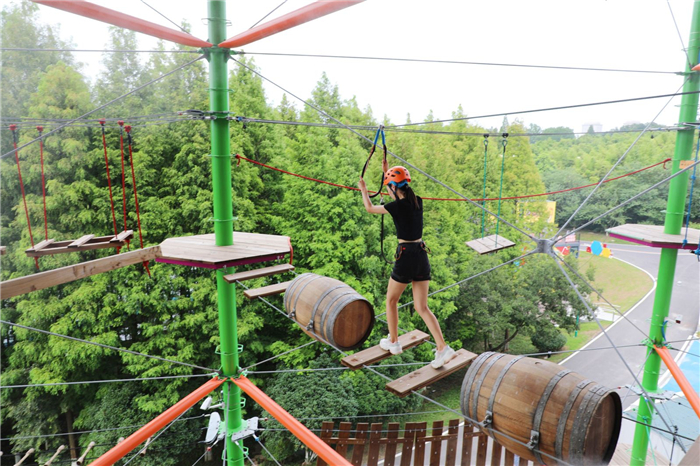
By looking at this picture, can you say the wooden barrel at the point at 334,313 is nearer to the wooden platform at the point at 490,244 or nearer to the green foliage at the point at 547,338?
the wooden platform at the point at 490,244

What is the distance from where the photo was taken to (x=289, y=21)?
3746 mm

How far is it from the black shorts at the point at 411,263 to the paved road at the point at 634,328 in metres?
11.1

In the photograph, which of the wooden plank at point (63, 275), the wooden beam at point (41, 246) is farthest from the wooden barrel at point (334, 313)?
the wooden beam at point (41, 246)

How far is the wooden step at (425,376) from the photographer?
3.29 metres

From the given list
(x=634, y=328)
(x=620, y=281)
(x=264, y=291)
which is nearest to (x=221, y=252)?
(x=264, y=291)

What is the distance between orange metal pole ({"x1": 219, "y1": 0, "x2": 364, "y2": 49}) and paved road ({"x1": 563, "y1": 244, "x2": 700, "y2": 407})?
12294 millimetres

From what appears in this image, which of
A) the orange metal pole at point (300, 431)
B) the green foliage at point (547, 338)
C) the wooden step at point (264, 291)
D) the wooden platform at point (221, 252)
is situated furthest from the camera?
the green foliage at point (547, 338)

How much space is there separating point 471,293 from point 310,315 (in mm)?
13267

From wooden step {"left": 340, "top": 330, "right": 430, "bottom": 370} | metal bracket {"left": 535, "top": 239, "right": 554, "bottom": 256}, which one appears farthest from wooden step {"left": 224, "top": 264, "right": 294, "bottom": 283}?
metal bracket {"left": 535, "top": 239, "right": 554, "bottom": 256}

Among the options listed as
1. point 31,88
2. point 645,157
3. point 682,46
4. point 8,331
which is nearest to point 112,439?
point 8,331

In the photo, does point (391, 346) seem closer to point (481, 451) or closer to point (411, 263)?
point (411, 263)

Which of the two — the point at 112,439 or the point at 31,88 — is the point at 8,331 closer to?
the point at 112,439

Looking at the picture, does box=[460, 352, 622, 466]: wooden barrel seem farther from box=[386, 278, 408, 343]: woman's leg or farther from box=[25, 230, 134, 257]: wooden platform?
box=[25, 230, 134, 257]: wooden platform

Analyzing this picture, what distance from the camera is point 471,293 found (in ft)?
53.4
